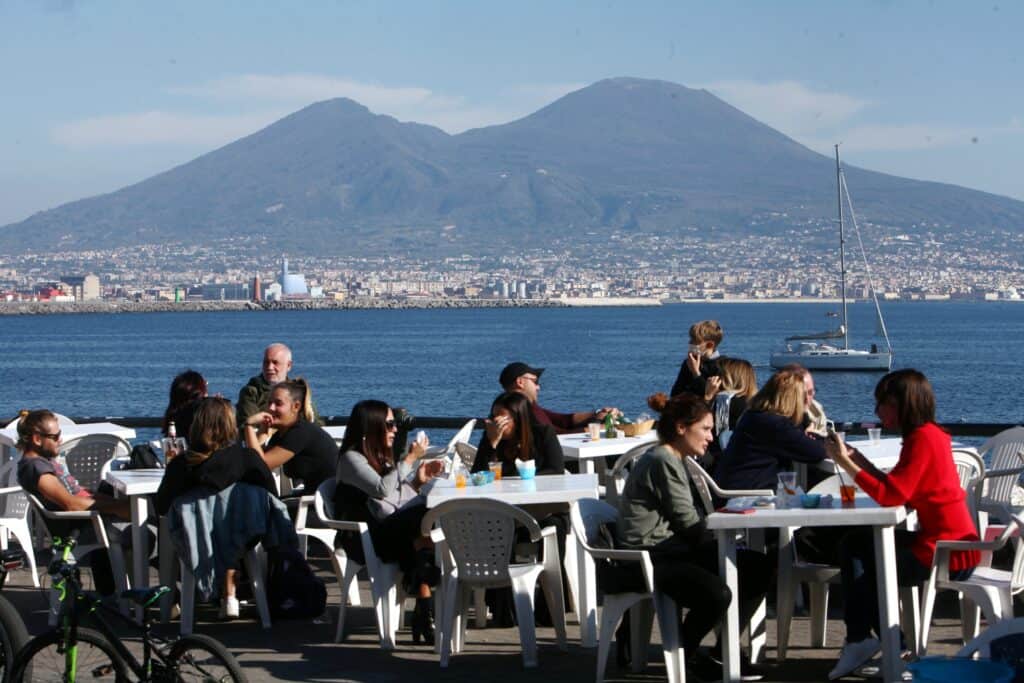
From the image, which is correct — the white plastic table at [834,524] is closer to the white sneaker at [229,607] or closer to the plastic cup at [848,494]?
the plastic cup at [848,494]

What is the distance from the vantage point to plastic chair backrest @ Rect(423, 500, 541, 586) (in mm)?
6031

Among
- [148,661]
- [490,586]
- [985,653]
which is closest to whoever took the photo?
[985,653]

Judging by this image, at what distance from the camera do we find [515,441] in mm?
7047

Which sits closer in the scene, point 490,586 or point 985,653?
point 985,653

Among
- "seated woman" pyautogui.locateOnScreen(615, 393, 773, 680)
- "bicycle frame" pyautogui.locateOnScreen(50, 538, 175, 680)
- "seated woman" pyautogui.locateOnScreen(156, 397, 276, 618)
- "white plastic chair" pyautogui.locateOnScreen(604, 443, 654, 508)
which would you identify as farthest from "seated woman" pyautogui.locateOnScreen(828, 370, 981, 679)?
"seated woman" pyautogui.locateOnScreen(156, 397, 276, 618)

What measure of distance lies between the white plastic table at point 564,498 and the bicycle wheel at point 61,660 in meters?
1.78

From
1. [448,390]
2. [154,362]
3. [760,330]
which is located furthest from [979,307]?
[448,390]

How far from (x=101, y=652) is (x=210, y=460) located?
6.96ft

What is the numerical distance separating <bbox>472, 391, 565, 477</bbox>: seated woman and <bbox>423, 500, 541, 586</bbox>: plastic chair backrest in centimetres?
95

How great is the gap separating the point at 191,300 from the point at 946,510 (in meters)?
195

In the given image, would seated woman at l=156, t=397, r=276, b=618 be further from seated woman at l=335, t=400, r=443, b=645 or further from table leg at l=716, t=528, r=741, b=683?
table leg at l=716, t=528, r=741, b=683

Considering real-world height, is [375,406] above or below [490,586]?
above

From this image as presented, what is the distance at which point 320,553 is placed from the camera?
29.6 ft

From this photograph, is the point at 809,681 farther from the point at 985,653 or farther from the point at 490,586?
the point at 985,653
